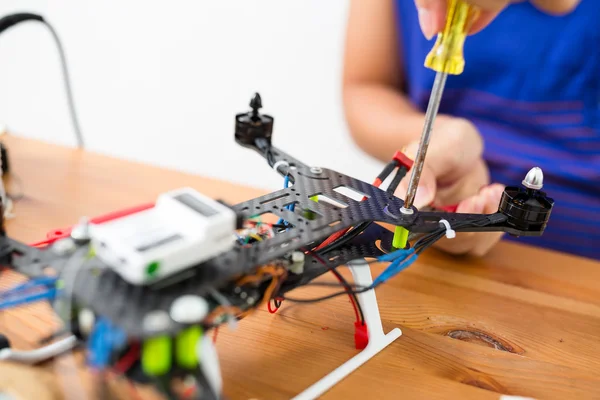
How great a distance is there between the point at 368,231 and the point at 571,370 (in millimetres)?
290

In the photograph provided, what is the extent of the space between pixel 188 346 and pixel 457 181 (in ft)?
1.98

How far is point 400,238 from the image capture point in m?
0.58

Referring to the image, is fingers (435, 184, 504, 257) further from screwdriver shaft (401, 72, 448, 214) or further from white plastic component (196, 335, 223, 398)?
white plastic component (196, 335, 223, 398)

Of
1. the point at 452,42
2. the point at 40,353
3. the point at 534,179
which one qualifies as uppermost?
the point at 452,42

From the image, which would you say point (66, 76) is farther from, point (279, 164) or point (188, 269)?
point (188, 269)

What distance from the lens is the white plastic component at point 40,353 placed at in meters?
0.51

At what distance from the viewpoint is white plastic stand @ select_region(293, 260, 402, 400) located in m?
0.53

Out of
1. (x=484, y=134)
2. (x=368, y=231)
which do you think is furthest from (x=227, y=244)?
(x=484, y=134)

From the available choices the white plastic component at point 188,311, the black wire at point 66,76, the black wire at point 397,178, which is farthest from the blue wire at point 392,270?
the black wire at point 66,76

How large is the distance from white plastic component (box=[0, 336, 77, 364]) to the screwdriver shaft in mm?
374

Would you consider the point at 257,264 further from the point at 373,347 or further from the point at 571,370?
the point at 571,370

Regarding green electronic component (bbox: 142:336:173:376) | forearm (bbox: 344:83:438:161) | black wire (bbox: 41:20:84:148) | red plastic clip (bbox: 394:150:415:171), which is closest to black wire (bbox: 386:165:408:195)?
red plastic clip (bbox: 394:150:415:171)

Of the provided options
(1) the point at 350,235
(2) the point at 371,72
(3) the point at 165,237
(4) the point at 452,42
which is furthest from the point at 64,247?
(2) the point at 371,72

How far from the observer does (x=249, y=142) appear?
Result: 2.48ft
